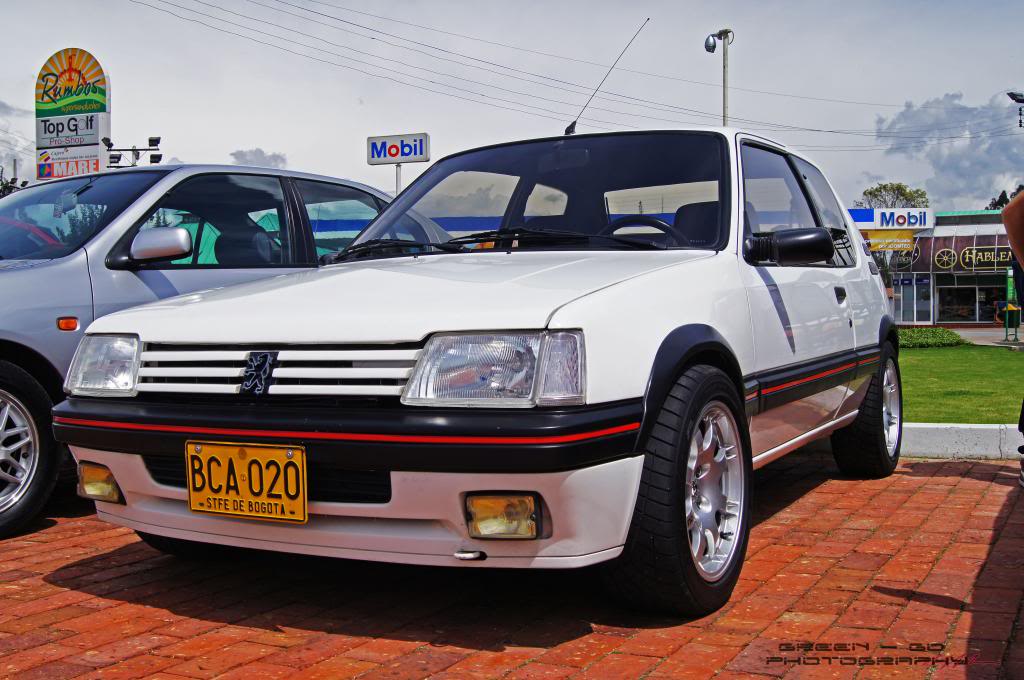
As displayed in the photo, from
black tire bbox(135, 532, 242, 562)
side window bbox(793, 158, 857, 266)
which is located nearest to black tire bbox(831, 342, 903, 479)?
side window bbox(793, 158, 857, 266)

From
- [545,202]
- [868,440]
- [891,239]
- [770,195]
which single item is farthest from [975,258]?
[545,202]

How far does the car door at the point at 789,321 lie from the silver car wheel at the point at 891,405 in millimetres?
880

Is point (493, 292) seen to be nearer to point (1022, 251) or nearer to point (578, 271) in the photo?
point (578, 271)

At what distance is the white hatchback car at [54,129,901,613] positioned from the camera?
2.56 metres

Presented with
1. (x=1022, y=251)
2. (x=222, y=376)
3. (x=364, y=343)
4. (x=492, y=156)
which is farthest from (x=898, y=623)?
(x=492, y=156)

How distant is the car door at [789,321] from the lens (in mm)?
3725

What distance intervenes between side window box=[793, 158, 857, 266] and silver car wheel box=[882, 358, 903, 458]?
2.70ft

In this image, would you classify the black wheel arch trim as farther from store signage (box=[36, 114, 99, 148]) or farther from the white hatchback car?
store signage (box=[36, 114, 99, 148])

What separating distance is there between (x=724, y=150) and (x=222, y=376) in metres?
2.17

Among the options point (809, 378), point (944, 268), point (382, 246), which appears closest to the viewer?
point (382, 246)

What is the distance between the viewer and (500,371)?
2.57 m

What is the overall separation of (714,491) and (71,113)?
81.3 ft

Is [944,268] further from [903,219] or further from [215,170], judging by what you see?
[215,170]

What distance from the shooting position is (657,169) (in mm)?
3881
